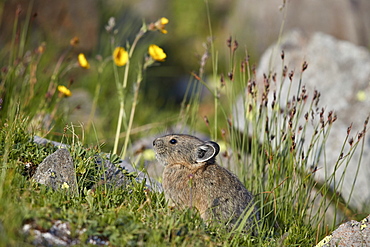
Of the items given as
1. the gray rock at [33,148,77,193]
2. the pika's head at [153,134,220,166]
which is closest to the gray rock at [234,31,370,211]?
the pika's head at [153,134,220,166]

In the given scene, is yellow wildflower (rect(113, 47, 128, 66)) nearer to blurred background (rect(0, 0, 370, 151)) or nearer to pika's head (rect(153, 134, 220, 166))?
pika's head (rect(153, 134, 220, 166))

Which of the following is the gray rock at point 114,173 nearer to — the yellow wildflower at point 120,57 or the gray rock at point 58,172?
the gray rock at point 58,172

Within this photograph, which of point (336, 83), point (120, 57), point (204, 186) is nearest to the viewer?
point (204, 186)

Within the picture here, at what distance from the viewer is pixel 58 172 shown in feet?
14.4

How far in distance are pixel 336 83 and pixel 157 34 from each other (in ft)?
14.4

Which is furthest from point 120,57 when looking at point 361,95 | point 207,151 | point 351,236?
point 361,95

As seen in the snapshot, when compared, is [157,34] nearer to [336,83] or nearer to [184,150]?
[336,83]

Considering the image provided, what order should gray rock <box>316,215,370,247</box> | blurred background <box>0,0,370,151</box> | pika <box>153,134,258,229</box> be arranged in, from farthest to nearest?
blurred background <box>0,0,370,151</box>, pika <box>153,134,258,229</box>, gray rock <box>316,215,370,247</box>

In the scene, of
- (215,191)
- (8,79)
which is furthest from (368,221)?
(8,79)

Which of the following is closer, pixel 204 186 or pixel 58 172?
pixel 58 172

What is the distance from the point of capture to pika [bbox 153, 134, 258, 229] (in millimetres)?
4609

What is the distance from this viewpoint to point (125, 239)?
144 inches

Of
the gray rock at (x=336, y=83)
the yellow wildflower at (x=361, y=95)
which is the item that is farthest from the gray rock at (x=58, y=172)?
the yellow wildflower at (x=361, y=95)

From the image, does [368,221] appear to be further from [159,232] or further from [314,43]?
[314,43]
